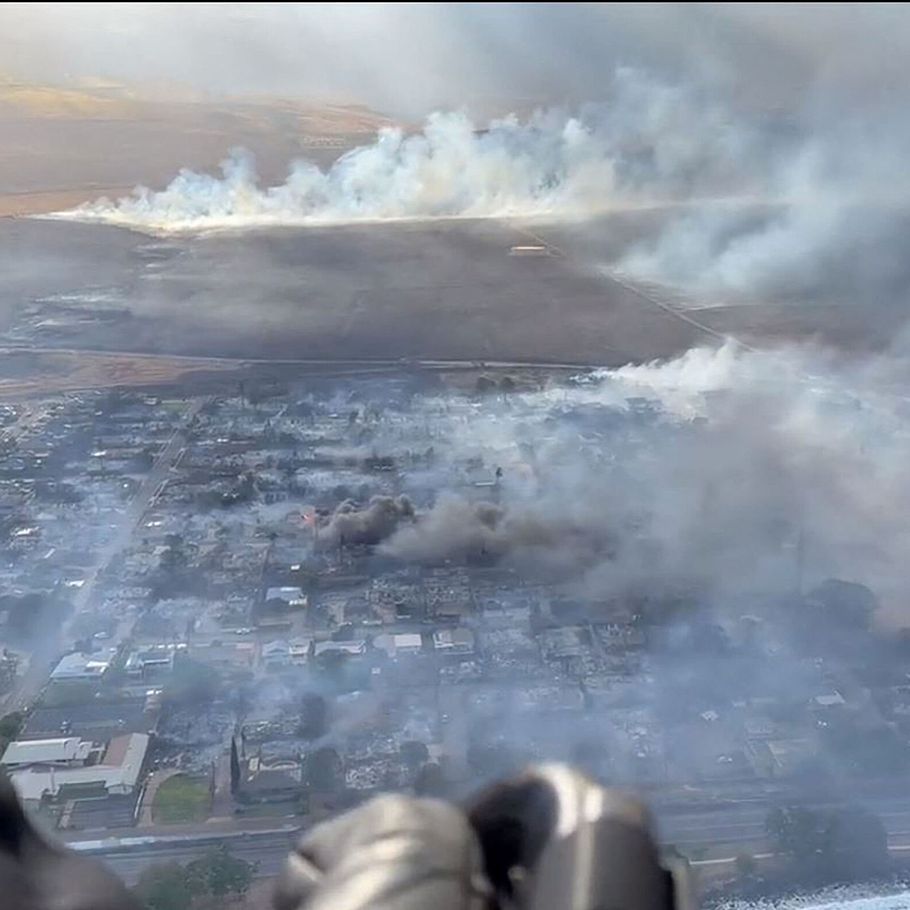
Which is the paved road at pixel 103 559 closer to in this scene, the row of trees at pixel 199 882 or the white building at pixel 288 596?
the white building at pixel 288 596

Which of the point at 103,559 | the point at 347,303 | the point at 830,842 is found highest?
the point at 347,303

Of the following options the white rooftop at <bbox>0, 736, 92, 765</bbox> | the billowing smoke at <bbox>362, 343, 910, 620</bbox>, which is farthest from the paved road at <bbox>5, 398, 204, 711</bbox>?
the billowing smoke at <bbox>362, 343, 910, 620</bbox>

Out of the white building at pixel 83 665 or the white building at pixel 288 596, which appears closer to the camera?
the white building at pixel 83 665

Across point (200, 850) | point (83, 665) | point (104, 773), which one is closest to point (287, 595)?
point (83, 665)

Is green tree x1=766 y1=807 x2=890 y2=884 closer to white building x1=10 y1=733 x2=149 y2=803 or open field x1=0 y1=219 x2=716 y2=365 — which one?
white building x1=10 y1=733 x2=149 y2=803

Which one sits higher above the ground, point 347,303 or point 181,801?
point 347,303

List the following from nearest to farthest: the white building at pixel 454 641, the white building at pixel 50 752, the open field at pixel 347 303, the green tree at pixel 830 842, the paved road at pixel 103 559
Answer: the green tree at pixel 830 842
the white building at pixel 50 752
the paved road at pixel 103 559
the white building at pixel 454 641
the open field at pixel 347 303

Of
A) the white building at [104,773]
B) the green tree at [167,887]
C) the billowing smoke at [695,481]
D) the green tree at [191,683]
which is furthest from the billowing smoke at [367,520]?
the green tree at [167,887]

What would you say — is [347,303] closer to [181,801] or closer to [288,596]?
[288,596]
